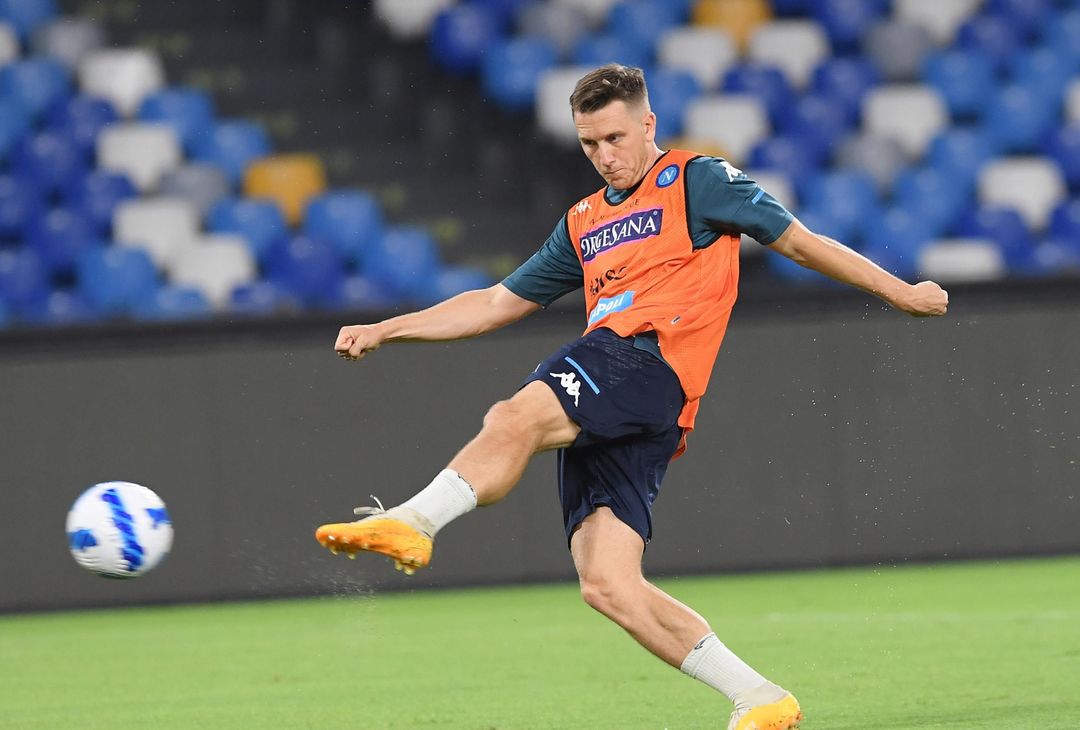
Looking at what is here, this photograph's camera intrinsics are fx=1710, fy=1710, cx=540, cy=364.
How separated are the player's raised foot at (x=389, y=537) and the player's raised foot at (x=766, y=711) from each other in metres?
1.12

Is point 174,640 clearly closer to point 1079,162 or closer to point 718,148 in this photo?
point 718,148

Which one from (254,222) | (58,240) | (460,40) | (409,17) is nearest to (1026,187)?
(460,40)

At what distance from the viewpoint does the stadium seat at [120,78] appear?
1252 centimetres

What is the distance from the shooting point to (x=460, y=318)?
18.4 ft

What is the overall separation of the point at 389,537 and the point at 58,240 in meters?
7.84

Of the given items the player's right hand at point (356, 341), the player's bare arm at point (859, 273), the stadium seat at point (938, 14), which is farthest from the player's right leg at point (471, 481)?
the stadium seat at point (938, 14)

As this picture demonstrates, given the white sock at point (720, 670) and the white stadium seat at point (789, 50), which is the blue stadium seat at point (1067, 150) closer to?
the white stadium seat at point (789, 50)

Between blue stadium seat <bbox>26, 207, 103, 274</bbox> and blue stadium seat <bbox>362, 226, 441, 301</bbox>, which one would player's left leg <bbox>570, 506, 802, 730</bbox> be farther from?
blue stadium seat <bbox>26, 207, 103, 274</bbox>

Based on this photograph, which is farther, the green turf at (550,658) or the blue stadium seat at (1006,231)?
the blue stadium seat at (1006,231)

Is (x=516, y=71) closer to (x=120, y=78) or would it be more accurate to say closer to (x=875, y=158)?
(x=875, y=158)

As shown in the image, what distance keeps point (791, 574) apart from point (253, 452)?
326 cm

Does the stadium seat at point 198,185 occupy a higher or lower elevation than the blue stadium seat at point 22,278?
higher

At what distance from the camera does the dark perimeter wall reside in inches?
392

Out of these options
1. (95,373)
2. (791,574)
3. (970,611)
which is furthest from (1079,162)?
(95,373)
